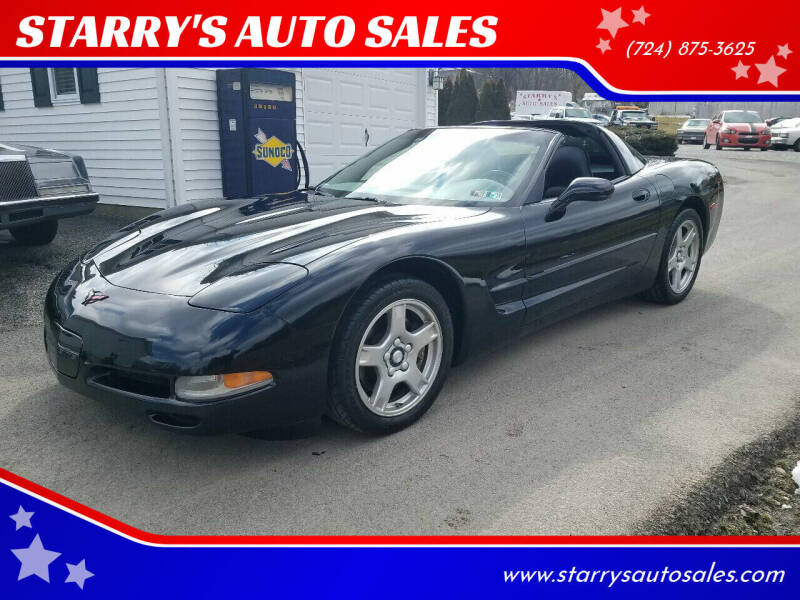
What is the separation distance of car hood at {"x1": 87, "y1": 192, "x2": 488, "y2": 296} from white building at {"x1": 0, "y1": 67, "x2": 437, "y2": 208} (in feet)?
17.3

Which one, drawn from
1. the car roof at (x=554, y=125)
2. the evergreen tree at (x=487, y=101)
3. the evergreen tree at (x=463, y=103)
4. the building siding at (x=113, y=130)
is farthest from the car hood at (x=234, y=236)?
the evergreen tree at (x=463, y=103)

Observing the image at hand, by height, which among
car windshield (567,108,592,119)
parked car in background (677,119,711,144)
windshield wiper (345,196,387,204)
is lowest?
parked car in background (677,119,711,144)

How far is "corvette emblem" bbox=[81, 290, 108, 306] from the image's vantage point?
2.74 meters

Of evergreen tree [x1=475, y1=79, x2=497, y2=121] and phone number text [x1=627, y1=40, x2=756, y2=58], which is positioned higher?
phone number text [x1=627, y1=40, x2=756, y2=58]

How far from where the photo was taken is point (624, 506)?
8.07ft

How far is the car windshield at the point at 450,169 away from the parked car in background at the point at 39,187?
9.11 feet

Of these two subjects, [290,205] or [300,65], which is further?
[290,205]

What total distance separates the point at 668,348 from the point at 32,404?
11.0 feet

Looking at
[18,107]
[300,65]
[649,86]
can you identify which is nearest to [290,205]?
[300,65]

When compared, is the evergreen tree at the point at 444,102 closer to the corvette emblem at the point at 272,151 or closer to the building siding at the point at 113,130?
the building siding at the point at 113,130

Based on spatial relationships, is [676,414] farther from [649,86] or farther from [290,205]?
[290,205]

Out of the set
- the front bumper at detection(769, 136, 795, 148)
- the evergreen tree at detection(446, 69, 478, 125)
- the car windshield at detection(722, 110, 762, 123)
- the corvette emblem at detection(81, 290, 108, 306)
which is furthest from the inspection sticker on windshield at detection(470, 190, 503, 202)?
the evergreen tree at detection(446, 69, 478, 125)

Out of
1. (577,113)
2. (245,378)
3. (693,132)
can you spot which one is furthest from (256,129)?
(693,132)

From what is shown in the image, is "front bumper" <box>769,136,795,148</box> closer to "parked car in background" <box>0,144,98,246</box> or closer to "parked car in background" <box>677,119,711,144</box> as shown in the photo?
"parked car in background" <box>677,119,711,144</box>
